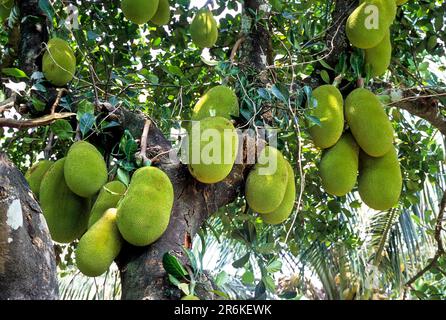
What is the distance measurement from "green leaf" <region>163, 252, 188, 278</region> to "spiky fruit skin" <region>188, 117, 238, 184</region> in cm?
25

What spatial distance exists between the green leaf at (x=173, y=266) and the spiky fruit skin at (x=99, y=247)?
183mm

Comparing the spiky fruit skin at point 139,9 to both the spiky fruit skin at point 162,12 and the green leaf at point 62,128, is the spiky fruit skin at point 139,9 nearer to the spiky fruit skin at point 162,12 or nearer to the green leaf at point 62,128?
the spiky fruit skin at point 162,12

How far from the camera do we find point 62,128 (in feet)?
5.82

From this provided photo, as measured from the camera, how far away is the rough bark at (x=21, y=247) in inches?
41.5

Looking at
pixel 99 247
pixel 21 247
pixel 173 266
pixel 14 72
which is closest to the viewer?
pixel 21 247

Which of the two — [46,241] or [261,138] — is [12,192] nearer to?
[46,241]

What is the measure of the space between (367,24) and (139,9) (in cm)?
79

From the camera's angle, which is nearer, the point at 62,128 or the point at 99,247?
the point at 99,247

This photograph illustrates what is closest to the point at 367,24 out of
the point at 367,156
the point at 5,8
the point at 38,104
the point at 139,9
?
the point at 367,156

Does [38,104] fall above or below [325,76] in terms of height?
below

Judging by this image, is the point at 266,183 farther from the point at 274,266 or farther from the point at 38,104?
the point at 38,104

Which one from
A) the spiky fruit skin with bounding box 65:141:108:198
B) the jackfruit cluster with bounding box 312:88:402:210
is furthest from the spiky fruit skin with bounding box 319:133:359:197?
the spiky fruit skin with bounding box 65:141:108:198

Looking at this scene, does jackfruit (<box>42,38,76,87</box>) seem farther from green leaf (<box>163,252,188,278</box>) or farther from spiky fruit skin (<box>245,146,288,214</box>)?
green leaf (<box>163,252,188,278</box>)

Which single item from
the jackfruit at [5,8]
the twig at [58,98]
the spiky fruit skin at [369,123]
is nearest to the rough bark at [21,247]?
the twig at [58,98]
